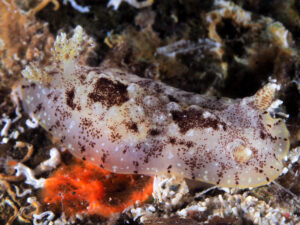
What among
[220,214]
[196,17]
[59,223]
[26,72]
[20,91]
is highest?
[196,17]

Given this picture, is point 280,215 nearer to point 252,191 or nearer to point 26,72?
point 252,191

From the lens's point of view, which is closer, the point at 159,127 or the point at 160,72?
the point at 159,127

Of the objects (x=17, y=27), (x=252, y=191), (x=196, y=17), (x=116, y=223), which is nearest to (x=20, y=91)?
(x=17, y=27)
